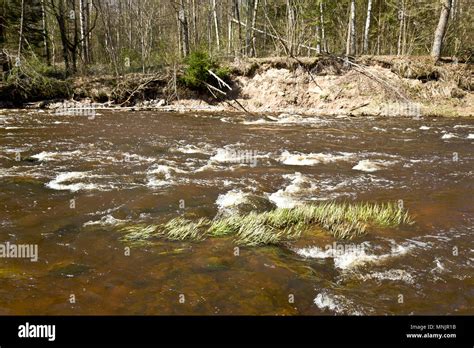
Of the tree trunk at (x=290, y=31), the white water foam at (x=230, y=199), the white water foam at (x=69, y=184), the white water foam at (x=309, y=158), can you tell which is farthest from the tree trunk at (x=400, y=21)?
the white water foam at (x=69, y=184)

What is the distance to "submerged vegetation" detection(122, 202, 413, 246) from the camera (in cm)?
627

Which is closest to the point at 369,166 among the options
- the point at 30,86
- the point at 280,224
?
the point at 280,224

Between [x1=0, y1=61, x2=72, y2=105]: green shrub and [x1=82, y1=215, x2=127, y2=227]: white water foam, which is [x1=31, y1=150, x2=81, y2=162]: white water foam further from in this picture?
[x1=0, y1=61, x2=72, y2=105]: green shrub

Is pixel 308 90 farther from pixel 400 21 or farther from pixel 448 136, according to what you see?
pixel 400 21

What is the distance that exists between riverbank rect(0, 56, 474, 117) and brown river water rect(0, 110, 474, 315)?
7.93 meters

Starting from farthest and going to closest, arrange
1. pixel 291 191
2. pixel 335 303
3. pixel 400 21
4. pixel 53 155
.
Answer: pixel 400 21 < pixel 53 155 < pixel 291 191 < pixel 335 303

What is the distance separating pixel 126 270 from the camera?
5.22 meters

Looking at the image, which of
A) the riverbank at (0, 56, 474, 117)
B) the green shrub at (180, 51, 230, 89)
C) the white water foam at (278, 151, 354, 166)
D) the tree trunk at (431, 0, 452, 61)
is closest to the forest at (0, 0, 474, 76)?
the tree trunk at (431, 0, 452, 61)

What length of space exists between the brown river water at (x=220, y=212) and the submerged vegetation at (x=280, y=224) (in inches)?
7.8

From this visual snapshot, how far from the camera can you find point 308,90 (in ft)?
78.7

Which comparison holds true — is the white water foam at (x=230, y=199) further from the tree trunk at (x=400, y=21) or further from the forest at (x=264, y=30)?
the tree trunk at (x=400, y=21)

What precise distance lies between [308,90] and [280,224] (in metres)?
18.6
